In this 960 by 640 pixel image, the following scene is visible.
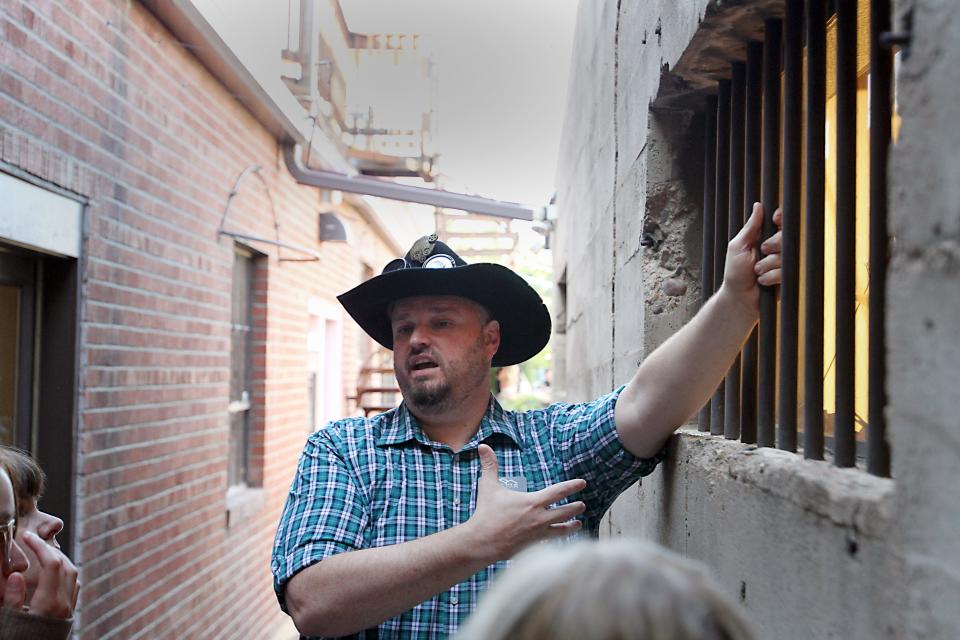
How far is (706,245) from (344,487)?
3.78 feet

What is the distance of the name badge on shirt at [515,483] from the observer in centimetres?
250

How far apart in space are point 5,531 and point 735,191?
1798mm

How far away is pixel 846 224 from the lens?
1.63 metres

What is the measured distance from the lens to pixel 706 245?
2527mm

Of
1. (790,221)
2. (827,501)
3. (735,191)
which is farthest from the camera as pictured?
(735,191)

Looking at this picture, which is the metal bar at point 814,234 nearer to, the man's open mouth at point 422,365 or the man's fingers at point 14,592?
the man's open mouth at point 422,365

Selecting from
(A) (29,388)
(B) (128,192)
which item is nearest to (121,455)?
(A) (29,388)

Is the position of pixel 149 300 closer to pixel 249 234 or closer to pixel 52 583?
pixel 249 234

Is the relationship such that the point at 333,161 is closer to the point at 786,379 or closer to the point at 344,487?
the point at 344,487

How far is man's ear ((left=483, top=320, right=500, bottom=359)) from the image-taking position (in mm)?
2926

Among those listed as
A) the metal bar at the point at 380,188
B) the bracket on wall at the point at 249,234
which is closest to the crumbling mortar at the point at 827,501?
the bracket on wall at the point at 249,234

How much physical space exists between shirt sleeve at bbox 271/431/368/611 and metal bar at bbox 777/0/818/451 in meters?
1.07

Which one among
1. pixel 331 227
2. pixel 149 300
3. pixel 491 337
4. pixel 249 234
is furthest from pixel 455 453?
pixel 331 227

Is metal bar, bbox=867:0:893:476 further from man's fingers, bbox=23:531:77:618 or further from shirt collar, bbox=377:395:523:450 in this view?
man's fingers, bbox=23:531:77:618
